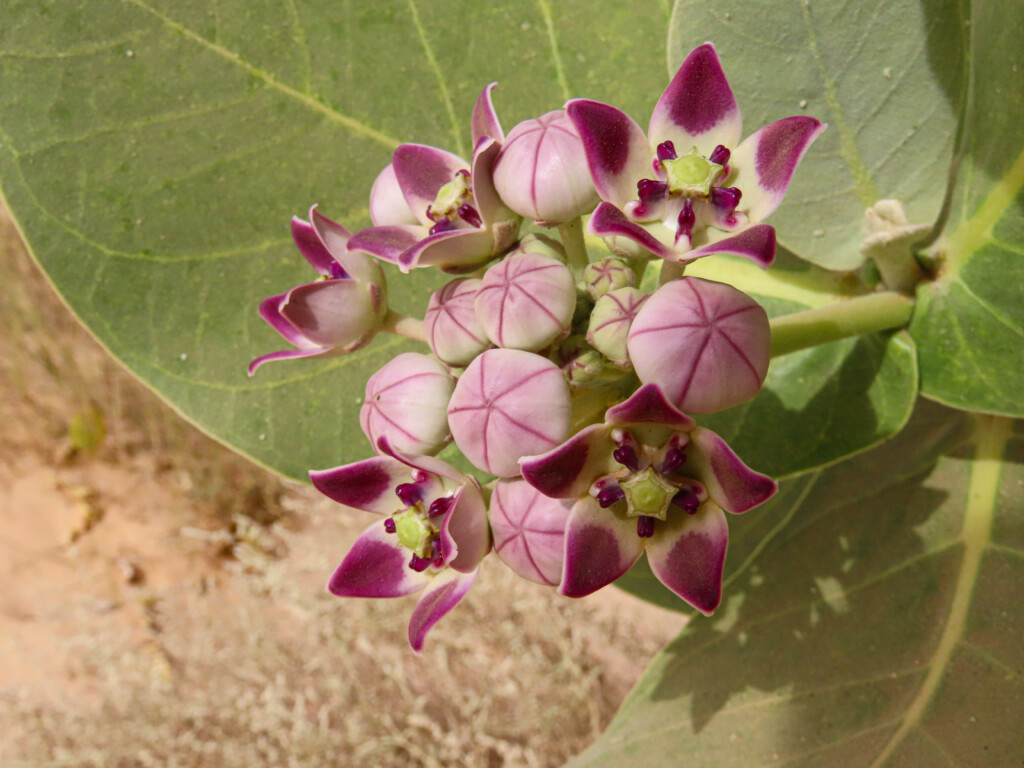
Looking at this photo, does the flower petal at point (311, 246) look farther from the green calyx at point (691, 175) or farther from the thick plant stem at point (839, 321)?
the thick plant stem at point (839, 321)

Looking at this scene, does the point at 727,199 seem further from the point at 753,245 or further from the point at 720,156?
the point at 753,245

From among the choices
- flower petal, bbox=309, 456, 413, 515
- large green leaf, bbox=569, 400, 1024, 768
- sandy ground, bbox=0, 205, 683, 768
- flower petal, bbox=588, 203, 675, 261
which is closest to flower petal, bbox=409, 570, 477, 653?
flower petal, bbox=309, 456, 413, 515

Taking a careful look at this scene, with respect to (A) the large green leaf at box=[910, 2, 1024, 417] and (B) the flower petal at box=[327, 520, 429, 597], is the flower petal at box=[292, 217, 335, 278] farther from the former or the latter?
(A) the large green leaf at box=[910, 2, 1024, 417]

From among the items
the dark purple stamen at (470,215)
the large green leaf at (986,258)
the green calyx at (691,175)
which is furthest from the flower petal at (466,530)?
the large green leaf at (986,258)

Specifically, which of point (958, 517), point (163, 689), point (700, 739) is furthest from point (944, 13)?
point (163, 689)

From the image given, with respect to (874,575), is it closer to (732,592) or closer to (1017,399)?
(732,592)

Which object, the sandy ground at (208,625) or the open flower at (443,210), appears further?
the sandy ground at (208,625)

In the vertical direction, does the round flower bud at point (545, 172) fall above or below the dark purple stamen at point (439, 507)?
above

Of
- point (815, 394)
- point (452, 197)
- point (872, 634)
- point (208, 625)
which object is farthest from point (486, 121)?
point (208, 625)
